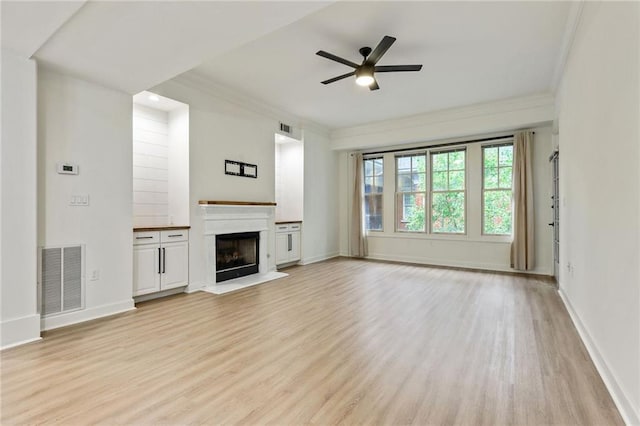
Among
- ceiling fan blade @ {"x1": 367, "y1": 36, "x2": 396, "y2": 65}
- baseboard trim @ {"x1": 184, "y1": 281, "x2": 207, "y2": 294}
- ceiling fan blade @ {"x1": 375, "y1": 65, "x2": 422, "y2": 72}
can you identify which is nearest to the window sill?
ceiling fan blade @ {"x1": 375, "y1": 65, "x2": 422, "y2": 72}

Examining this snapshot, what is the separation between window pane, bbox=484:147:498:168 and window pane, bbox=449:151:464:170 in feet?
1.42

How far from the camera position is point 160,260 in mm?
4078

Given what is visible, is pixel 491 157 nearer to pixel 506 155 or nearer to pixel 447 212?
pixel 506 155

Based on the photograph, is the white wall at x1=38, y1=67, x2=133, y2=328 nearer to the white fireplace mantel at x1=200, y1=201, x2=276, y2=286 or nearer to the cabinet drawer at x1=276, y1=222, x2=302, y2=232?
the white fireplace mantel at x1=200, y1=201, x2=276, y2=286

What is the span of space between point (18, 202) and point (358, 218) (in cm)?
595

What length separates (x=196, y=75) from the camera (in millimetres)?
4348

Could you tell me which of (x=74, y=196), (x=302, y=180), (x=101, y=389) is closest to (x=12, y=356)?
(x=101, y=389)

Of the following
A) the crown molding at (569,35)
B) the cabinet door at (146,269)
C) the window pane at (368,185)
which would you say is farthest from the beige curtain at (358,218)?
the cabinet door at (146,269)

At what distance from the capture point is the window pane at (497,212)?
5945 mm

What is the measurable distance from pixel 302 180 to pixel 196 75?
2.94m

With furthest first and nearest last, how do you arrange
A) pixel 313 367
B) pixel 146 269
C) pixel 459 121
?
1. pixel 459 121
2. pixel 146 269
3. pixel 313 367

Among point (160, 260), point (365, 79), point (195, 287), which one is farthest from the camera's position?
point (195, 287)

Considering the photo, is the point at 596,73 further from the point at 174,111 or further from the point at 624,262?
the point at 174,111

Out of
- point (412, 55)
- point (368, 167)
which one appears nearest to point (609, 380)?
Result: point (412, 55)
